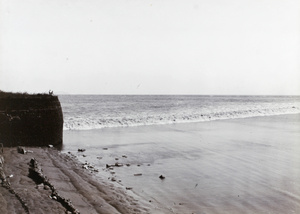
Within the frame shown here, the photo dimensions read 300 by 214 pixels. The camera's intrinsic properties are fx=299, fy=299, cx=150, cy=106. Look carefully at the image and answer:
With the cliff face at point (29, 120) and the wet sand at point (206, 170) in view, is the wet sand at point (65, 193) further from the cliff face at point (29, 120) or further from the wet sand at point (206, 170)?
the cliff face at point (29, 120)

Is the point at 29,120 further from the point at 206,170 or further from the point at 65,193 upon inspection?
the point at 206,170

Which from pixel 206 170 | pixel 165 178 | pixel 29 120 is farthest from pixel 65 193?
pixel 29 120

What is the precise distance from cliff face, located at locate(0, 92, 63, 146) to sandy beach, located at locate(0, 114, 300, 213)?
1.19 m

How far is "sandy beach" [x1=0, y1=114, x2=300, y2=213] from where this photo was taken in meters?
6.92

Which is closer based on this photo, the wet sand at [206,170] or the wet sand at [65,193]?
the wet sand at [65,193]

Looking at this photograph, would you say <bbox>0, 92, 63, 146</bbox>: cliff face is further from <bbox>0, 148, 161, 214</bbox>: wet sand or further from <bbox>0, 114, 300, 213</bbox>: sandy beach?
<bbox>0, 148, 161, 214</bbox>: wet sand

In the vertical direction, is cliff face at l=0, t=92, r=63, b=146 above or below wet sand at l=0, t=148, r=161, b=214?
above

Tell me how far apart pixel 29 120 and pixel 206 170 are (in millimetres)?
8471

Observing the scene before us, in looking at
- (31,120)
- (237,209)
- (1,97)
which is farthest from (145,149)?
(237,209)

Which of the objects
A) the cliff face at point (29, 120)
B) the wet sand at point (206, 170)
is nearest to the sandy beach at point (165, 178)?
the wet sand at point (206, 170)

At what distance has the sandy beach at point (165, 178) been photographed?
22.7 ft

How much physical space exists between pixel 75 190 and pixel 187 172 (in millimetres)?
4077

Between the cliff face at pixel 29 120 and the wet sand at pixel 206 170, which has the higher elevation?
the cliff face at pixel 29 120

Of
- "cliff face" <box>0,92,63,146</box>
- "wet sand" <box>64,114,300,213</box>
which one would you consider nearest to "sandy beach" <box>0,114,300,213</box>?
"wet sand" <box>64,114,300,213</box>
